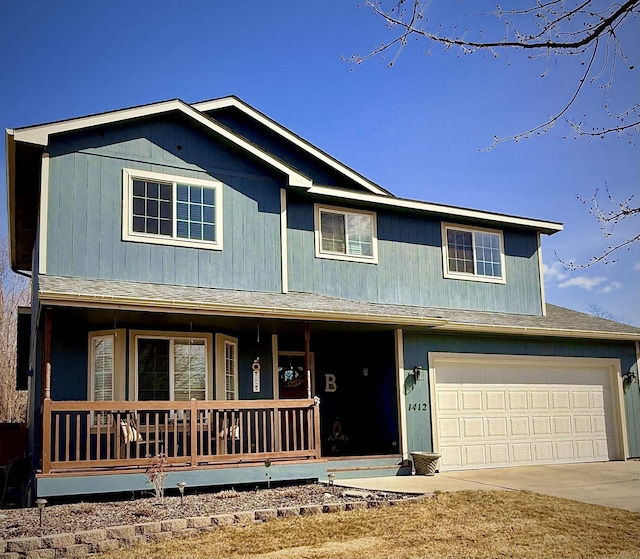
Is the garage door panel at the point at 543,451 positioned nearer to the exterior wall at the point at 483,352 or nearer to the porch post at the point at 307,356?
the exterior wall at the point at 483,352

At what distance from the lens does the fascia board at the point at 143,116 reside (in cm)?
1223

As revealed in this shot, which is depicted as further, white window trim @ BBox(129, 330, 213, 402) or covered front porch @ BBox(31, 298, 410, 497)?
white window trim @ BBox(129, 330, 213, 402)

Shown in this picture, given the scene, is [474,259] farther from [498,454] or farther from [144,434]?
[144,434]

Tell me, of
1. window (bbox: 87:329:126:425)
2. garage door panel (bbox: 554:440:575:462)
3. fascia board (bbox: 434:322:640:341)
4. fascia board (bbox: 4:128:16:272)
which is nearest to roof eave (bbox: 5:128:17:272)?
fascia board (bbox: 4:128:16:272)

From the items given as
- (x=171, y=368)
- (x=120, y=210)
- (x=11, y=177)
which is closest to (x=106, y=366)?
(x=171, y=368)

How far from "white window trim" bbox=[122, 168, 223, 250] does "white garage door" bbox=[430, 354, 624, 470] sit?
520cm

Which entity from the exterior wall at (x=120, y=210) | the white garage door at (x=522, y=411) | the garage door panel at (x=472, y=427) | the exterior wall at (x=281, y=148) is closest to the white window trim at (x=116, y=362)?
the exterior wall at (x=120, y=210)

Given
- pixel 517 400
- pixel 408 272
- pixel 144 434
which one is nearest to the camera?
pixel 144 434

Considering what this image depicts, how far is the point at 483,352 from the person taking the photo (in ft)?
51.1

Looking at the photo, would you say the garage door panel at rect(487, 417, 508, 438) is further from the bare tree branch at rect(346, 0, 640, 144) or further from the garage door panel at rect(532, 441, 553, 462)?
the bare tree branch at rect(346, 0, 640, 144)

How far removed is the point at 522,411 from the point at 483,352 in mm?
1593

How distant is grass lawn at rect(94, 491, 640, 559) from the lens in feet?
25.6

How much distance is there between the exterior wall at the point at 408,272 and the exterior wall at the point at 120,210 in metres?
0.69

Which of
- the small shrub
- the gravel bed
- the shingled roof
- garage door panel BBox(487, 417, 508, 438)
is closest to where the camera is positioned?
the gravel bed
